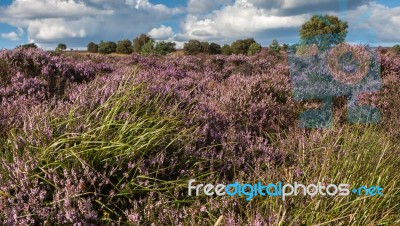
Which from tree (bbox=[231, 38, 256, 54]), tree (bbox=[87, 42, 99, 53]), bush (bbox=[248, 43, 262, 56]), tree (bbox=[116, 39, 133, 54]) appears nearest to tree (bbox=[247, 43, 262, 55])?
bush (bbox=[248, 43, 262, 56])

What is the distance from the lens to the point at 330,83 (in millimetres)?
7715

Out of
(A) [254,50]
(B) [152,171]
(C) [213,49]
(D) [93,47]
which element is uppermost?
(D) [93,47]

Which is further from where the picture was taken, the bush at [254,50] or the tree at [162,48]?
the tree at [162,48]

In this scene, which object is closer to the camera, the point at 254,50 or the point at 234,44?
the point at 254,50

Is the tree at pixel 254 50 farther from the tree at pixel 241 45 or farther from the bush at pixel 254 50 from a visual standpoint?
the tree at pixel 241 45

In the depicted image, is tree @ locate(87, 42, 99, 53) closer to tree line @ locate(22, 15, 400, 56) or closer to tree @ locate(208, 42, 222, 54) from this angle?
tree line @ locate(22, 15, 400, 56)

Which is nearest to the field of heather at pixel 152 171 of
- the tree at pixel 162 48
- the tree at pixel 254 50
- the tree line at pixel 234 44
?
the tree at pixel 254 50

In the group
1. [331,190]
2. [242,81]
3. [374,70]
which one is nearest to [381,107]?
[242,81]

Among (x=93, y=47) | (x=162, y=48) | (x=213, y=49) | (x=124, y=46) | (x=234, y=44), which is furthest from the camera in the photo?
(x=93, y=47)

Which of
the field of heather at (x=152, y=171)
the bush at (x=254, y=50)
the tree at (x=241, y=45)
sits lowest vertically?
the field of heather at (x=152, y=171)

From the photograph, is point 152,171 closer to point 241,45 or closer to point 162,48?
point 162,48

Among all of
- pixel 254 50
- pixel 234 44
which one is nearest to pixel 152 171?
pixel 254 50

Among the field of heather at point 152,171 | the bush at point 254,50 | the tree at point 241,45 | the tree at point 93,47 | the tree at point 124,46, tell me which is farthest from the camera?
the tree at point 93,47

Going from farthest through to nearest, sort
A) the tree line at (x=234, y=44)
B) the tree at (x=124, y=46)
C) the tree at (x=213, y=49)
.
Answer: the tree at (x=124, y=46) < the tree at (x=213, y=49) < the tree line at (x=234, y=44)
